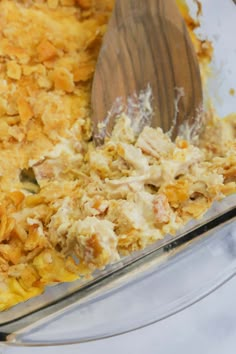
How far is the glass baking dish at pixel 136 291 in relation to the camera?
0.99 meters

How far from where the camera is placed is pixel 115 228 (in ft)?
3.34

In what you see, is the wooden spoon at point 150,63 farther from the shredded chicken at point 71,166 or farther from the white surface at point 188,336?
the white surface at point 188,336

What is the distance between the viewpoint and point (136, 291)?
1017 mm

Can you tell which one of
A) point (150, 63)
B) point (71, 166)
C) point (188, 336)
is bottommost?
point (188, 336)

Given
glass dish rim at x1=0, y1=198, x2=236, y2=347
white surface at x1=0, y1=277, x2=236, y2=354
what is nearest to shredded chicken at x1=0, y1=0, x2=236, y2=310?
glass dish rim at x1=0, y1=198, x2=236, y2=347

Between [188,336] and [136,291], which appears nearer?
[136,291]

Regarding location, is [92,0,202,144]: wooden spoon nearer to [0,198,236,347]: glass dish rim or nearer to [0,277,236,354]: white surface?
[0,198,236,347]: glass dish rim

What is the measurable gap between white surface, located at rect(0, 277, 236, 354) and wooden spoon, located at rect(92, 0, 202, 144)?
0.39m

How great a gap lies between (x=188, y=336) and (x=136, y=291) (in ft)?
1.20

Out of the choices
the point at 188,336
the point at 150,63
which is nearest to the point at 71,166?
the point at 150,63

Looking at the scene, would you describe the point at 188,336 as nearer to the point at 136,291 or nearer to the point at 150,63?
the point at 136,291

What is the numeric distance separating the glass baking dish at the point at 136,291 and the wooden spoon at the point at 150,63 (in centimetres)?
29

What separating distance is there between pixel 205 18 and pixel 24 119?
0.45 m

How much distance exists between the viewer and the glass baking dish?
3.23ft
